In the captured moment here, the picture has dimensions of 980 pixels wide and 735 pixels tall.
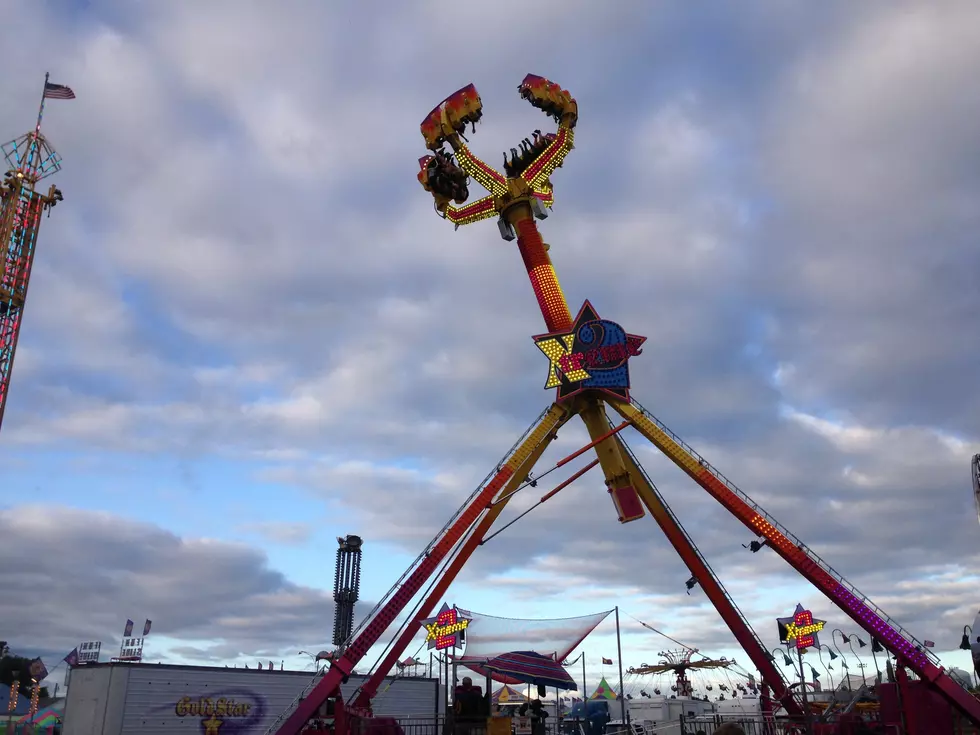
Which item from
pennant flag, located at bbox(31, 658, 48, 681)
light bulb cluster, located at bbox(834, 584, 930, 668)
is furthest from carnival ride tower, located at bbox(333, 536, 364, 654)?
light bulb cluster, located at bbox(834, 584, 930, 668)

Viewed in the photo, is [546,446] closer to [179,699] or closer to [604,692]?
[179,699]

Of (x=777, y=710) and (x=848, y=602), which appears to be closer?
(x=848, y=602)

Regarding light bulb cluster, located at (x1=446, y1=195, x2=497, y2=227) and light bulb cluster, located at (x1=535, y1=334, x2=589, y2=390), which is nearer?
light bulb cluster, located at (x1=535, y1=334, x2=589, y2=390)

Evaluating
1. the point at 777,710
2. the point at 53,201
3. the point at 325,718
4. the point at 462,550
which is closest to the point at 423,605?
the point at 462,550

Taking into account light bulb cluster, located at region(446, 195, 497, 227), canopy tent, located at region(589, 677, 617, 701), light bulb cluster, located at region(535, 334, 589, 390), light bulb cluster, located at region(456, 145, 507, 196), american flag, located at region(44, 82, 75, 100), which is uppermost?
american flag, located at region(44, 82, 75, 100)

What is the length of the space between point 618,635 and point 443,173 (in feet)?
73.2

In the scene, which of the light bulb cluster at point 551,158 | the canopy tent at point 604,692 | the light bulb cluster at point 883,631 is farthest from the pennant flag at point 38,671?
the light bulb cluster at point 883,631

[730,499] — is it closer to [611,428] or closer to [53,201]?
[611,428]

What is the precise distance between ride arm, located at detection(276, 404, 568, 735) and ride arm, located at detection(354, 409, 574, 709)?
1.00 feet

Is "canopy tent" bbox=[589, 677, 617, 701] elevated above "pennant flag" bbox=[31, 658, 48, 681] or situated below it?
below

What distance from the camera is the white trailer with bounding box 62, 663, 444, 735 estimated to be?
3070 centimetres

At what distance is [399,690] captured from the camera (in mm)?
39719

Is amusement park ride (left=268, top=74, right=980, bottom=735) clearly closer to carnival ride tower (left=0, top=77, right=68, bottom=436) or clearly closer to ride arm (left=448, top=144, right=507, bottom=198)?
ride arm (left=448, top=144, right=507, bottom=198)

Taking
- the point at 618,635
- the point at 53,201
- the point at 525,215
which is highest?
the point at 53,201
